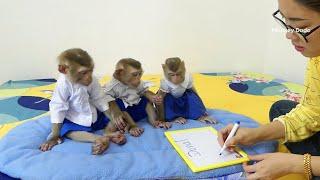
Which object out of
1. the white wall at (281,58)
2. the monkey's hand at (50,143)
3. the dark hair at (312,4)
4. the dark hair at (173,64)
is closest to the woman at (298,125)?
the dark hair at (312,4)

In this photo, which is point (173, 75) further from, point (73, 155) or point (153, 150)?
point (73, 155)

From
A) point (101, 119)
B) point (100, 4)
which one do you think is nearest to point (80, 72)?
point (101, 119)

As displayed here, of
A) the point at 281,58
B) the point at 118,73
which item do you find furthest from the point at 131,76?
the point at 281,58

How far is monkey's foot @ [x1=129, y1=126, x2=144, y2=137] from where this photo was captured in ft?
4.30

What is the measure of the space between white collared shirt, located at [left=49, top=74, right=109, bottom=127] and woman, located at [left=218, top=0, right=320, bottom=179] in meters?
0.49

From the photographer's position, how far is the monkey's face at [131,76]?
1349 mm

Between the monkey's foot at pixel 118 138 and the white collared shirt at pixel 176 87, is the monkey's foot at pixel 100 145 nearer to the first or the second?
the monkey's foot at pixel 118 138

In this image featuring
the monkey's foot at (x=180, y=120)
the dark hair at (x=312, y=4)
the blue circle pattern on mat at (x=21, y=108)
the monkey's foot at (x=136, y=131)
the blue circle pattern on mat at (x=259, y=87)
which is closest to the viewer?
the dark hair at (x=312, y=4)

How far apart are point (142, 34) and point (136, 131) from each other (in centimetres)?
106

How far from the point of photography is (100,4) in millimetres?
2129

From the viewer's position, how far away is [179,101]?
146 centimetres

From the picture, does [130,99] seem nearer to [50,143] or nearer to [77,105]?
[77,105]

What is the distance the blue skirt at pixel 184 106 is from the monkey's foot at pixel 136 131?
0.55 feet

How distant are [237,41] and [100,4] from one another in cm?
98
